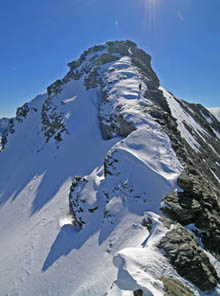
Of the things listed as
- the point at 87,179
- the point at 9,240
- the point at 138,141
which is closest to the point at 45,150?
the point at 9,240

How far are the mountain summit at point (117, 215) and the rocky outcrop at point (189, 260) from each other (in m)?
0.03

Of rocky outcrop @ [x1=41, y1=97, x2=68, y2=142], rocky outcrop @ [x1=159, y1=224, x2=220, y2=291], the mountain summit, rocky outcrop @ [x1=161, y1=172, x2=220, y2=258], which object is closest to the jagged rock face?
the mountain summit

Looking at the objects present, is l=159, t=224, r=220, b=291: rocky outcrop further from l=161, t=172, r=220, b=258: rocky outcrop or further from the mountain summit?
l=161, t=172, r=220, b=258: rocky outcrop

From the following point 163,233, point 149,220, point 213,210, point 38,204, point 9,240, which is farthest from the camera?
point 38,204

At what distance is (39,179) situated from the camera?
75.4ft

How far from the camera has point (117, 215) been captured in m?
9.53

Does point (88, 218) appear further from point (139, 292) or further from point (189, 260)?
point (139, 292)

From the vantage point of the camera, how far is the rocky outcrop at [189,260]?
5.62 metres

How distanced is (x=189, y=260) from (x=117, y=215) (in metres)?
4.26

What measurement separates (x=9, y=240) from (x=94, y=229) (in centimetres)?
940

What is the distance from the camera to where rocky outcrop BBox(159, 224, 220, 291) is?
5616 millimetres

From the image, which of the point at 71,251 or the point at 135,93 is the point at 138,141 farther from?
the point at 135,93

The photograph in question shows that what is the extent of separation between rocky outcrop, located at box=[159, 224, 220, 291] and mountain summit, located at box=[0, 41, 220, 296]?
3 centimetres

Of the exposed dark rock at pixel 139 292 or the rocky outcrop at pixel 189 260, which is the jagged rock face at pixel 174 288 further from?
the exposed dark rock at pixel 139 292
